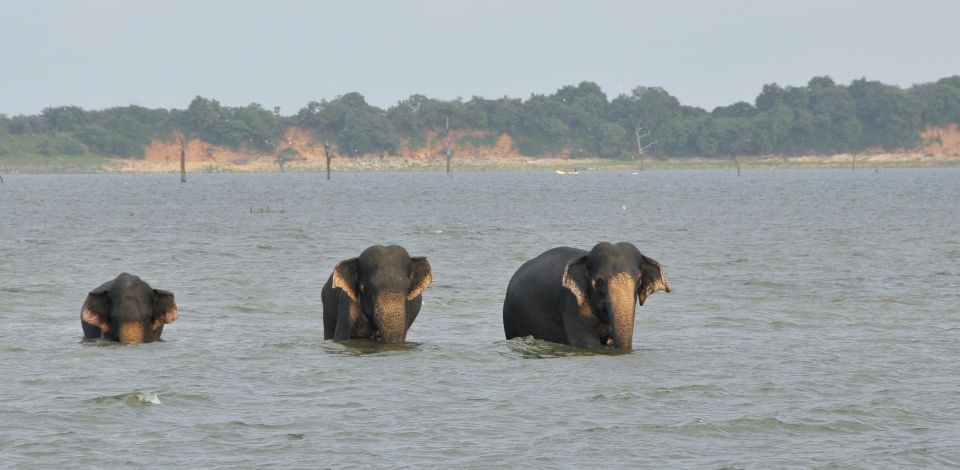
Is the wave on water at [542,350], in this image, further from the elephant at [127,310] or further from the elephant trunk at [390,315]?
the elephant at [127,310]

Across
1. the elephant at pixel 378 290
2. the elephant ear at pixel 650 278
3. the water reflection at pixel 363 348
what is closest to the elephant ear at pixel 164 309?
the water reflection at pixel 363 348

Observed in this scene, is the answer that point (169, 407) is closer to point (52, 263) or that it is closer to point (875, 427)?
point (875, 427)

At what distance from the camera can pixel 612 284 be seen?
17156 mm

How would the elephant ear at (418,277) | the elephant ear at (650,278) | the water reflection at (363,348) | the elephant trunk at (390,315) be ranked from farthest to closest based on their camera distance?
the elephant ear at (418,277)
the water reflection at (363,348)
the elephant trunk at (390,315)
the elephant ear at (650,278)

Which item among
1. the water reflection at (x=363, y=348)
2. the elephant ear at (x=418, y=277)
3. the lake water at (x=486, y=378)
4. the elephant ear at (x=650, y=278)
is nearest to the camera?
the lake water at (x=486, y=378)

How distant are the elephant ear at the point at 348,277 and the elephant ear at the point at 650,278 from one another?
11.5ft

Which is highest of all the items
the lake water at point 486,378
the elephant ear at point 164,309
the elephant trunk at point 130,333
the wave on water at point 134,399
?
the elephant ear at point 164,309

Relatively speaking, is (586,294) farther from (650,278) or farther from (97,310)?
(97,310)

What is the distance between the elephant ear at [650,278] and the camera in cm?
1781

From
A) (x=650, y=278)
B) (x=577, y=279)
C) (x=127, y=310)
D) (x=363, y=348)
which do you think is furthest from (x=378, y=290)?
(x=127, y=310)

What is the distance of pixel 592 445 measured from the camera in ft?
42.8

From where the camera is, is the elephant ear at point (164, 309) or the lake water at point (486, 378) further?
the elephant ear at point (164, 309)

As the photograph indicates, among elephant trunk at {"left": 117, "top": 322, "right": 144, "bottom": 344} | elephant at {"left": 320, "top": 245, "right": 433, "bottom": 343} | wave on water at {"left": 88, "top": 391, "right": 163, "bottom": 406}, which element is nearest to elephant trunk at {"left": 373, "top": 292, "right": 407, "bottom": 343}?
elephant at {"left": 320, "top": 245, "right": 433, "bottom": 343}

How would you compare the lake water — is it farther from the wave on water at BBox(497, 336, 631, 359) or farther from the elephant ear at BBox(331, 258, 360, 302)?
the elephant ear at BBox(331, 258, 360, 302)
